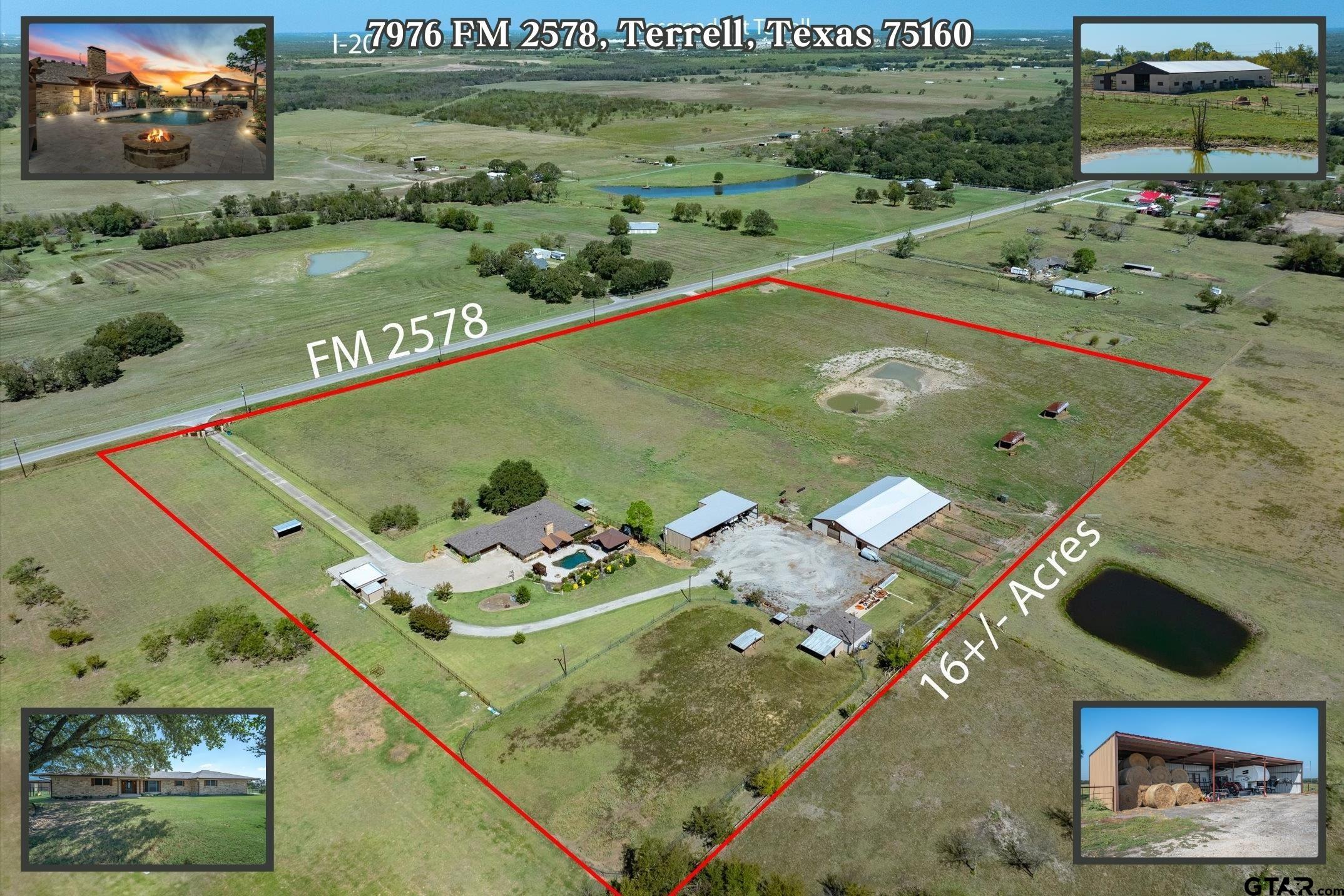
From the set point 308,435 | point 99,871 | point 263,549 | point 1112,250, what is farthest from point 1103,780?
point 1112,250

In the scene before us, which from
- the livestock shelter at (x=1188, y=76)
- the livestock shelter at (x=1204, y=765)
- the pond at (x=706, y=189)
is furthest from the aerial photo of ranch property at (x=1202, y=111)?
the pond at (x=706, y=189)

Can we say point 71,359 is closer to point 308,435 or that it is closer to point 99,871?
point 308,435

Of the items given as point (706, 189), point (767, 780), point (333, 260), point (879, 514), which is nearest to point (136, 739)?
point (767, 780)

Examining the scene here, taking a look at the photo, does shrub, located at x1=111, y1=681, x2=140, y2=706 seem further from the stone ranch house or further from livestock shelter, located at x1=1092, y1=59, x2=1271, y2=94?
livestock shelter, located at x1=1092, y1=59, x2=1271, y2=94

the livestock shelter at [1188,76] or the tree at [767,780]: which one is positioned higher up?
the livestock shelter at [1188,76]

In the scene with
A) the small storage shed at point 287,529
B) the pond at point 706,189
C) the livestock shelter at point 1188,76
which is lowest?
the small storage shed at point 287,529

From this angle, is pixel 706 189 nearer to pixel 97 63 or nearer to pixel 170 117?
pixel 170 117

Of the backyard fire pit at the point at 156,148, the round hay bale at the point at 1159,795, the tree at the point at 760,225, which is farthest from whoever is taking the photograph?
the tree at the point at 760,225

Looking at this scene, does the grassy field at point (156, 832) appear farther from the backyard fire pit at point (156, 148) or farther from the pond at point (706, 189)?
the pond at point (706, 189)
